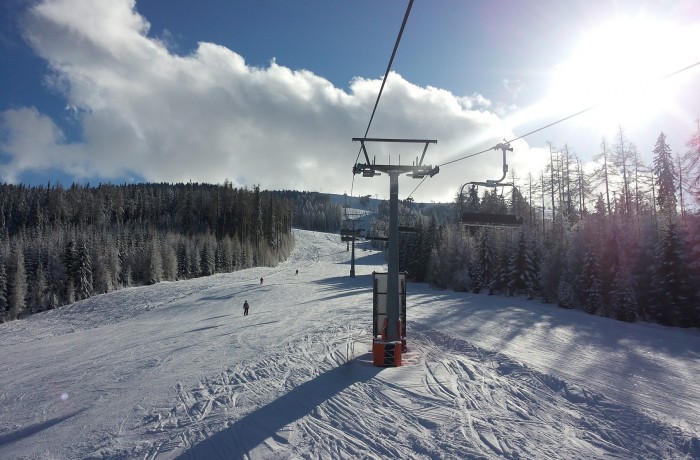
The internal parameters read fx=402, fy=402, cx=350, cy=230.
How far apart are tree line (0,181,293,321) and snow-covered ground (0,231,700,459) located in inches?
1602

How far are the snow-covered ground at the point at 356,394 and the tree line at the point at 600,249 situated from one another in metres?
6.21

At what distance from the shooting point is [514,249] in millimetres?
45125

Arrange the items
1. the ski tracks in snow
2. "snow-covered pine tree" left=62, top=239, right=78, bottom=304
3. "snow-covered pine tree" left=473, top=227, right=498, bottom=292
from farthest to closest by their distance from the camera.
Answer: "snow-covered pine tree" left=62, top=239, right=78, bottom=304 → "snow-covered pine tree" left=473, top=227, right=498, bottom=292 → the ski tracks in snow

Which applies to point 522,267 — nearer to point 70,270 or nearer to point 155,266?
point 155,266

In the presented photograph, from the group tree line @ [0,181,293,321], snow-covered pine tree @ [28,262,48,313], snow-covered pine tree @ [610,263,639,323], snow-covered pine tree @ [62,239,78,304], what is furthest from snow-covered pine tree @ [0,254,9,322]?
snow-covered pine tree @ [610,263,639,323]

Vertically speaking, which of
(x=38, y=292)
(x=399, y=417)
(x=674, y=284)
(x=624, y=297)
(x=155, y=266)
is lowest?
(x=38, y=292)

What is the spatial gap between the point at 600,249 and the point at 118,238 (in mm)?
86468

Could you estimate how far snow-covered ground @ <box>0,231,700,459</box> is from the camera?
8.40 meters

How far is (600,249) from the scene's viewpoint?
35562 mm

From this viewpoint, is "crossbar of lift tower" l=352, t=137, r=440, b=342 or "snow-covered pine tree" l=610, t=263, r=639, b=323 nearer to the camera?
"crossbar of lift tower" l=352, t=137, r=440, b=342

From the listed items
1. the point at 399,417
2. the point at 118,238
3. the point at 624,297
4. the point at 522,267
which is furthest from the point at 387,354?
the point at 118,238

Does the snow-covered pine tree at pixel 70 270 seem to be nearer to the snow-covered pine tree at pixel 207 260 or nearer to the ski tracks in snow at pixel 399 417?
the snow-covered pine tree at pixel 207 260

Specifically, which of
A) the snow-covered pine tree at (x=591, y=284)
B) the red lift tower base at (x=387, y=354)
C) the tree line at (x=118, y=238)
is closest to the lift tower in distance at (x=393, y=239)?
the red lift tower base at (x=387, y=354)

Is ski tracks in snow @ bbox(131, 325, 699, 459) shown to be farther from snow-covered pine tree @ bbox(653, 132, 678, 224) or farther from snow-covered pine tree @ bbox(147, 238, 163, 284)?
snow-covered pine tree @ bbox(147, 238, 163, 284)
